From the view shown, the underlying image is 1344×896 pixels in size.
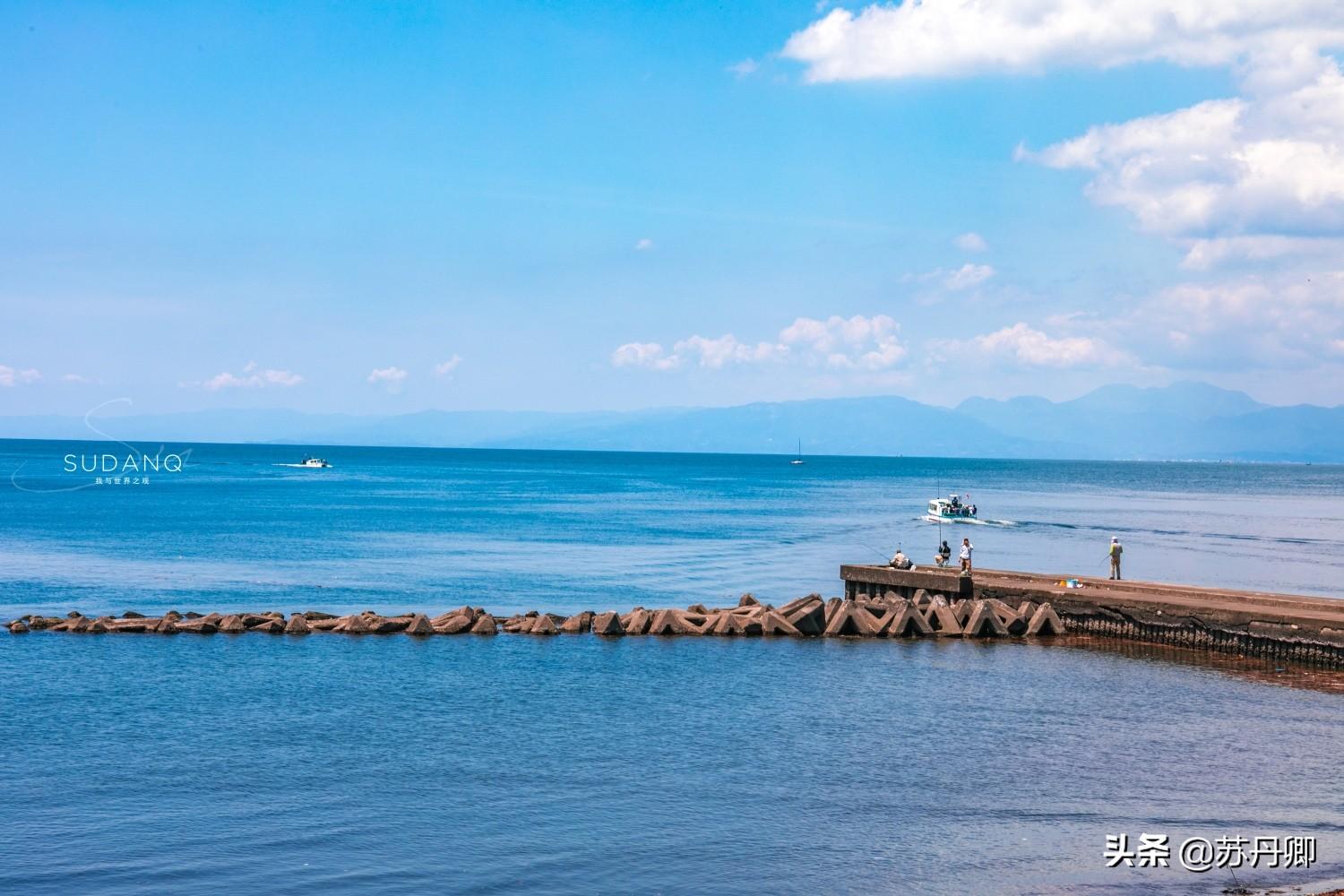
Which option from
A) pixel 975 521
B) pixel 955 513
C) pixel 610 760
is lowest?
pixel 610 760

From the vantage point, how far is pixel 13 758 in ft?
74.6

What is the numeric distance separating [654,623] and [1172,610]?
1560 centimetres

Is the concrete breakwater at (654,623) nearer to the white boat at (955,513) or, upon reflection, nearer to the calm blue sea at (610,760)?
the calm blue sea at (610,760)

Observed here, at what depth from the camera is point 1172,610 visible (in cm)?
3734

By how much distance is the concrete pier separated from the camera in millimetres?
34000

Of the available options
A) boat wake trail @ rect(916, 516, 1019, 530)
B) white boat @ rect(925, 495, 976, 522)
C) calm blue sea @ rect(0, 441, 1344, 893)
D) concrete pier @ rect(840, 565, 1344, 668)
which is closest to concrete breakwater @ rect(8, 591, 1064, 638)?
calm blue sea @ rect(0, 441, 1344, 893)

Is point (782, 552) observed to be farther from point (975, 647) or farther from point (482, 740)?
point (482, 740)

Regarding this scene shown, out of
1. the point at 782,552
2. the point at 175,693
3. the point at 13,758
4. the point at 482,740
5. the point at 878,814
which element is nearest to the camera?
the point at 878,814

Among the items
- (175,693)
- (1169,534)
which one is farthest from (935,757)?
(1169,534)

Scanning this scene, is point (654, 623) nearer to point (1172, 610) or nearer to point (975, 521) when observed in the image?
point (1172, 610)

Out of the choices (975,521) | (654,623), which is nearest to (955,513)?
(975,521)

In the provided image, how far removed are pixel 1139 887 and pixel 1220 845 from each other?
232 centimetres

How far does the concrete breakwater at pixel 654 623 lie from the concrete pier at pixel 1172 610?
4.27 feet

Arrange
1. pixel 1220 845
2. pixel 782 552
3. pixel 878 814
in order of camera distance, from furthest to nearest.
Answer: pixel 782 552 → pixel 878 814 → pixel 1220 845
